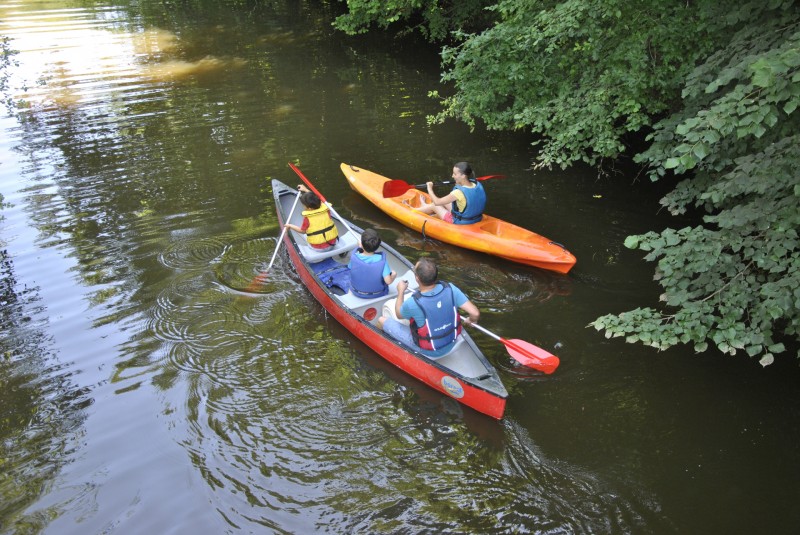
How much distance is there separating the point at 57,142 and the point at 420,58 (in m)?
10.2

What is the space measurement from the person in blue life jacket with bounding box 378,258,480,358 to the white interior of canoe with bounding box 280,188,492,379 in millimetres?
133

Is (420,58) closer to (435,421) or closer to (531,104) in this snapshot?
(531,104)

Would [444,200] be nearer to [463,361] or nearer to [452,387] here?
[463,361]

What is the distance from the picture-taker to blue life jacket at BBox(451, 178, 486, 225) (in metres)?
8.19

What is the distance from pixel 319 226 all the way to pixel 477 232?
2163mm

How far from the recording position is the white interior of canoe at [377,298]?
5.78 m

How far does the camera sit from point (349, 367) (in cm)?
617

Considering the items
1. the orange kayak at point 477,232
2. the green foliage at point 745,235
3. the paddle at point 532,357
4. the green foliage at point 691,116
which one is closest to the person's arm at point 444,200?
the orange kayak at point 477,232

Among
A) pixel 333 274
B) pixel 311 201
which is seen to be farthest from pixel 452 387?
pixel 311 201

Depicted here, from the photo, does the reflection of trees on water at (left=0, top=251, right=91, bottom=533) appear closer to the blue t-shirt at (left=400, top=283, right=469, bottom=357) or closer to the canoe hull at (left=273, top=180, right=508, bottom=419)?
the canoe hull at (left=273, top=180, right=508, bottom=419)

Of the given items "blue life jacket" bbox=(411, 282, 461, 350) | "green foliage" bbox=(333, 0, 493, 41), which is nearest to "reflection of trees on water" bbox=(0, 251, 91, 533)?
"blue life jacket" bbox=(411, 282, 461, 350)

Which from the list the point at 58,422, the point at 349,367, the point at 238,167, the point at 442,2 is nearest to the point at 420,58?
the point at 442,2

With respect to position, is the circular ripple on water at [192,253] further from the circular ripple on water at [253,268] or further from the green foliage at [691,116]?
the green foliage at [691,116]

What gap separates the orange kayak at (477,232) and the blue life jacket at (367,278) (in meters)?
1.89
